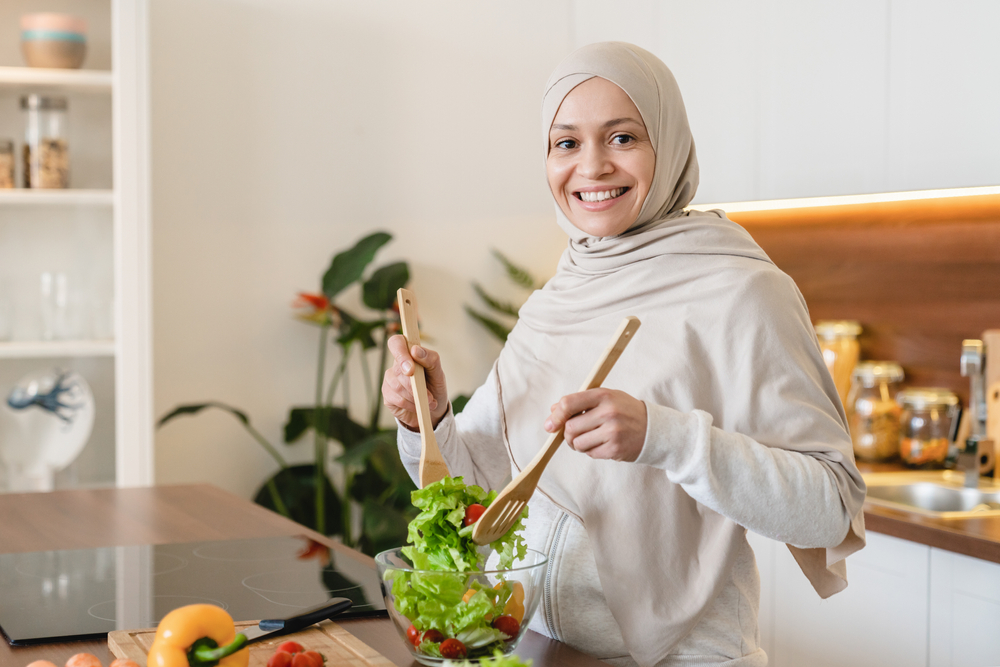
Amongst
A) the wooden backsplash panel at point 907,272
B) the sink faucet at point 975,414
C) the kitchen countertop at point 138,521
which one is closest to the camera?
the kitchen countertop at point 138,521

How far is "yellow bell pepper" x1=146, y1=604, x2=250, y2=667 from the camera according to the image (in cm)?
83

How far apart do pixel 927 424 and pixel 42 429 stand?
234cm

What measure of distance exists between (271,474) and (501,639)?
2353 mm

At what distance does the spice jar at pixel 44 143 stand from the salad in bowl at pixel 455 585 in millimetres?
2038

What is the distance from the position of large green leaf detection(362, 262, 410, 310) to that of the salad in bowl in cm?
211

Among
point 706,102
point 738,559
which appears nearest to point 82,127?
point 706,102

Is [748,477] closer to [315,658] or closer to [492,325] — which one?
[315,658]

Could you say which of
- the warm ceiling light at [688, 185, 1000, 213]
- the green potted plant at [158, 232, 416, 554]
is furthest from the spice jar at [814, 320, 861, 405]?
the green potted plant at [158, 232, 416, 554]

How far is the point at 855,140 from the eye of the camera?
2441mm

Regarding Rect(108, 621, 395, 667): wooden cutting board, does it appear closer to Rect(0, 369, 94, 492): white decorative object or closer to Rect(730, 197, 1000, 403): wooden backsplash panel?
Rect(0, 369, 94, 492): white decorative object

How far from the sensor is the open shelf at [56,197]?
2576 mm

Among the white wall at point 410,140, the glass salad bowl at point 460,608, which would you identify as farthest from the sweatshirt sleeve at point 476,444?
the white wall at point 410,140

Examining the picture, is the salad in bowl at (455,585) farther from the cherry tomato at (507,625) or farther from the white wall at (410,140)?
the white wall at (410,140)

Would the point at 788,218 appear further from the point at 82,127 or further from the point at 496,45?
the point at 82,127
